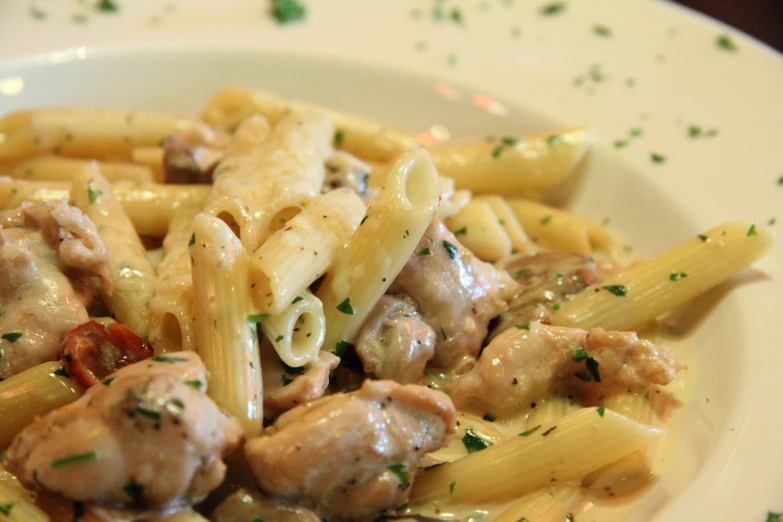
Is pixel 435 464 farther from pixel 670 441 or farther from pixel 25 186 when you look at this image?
pixel 25 186

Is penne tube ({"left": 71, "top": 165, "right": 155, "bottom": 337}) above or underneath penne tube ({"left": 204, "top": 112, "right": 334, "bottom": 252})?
underneath

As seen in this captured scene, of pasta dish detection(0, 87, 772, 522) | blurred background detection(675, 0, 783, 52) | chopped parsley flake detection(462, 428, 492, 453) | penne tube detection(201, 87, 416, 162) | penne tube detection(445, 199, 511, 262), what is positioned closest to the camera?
pasta dish detection(0, 87, 772, 522)

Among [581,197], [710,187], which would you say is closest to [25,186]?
[581,197]

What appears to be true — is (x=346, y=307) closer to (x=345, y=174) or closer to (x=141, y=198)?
(x=345, y=174)

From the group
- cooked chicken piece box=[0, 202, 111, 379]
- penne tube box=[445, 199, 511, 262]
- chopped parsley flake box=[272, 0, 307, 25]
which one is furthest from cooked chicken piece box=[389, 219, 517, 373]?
chopped parsley flake box=[272, 0, 307, 25]

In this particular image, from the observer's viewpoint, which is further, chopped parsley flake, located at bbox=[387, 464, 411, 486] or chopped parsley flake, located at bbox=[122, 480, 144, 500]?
chopped parsley flake, located at bbox=[387, 464, 411, 486]

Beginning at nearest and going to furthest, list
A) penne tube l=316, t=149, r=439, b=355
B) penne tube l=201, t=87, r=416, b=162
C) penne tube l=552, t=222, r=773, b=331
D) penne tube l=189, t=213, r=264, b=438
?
penne tube l=189, t=213, r=264, b=438 < penne tube l=316, t=149, r=439, b=355 < penne tube l=552, t=222, r=773, b=331 < penne tube l=201, t=87, r=416, b=162

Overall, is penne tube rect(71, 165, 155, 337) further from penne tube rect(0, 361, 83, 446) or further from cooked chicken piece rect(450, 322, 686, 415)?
cooked chicken piece rect(450, 322, 686, 415)

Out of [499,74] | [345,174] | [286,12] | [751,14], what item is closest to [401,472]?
[345,174]
